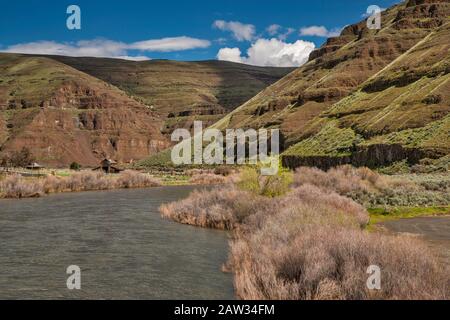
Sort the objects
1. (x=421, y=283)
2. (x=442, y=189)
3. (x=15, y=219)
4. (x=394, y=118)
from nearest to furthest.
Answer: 1. (x=421, y=283)
2. (x=15, y=219)
3. (x=442, y=189)
4. (x=394, y=118)

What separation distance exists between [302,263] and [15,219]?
28.2 meters

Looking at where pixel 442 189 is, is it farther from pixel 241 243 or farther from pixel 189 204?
pixel 241 243

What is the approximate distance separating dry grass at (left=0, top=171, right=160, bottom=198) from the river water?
22.6 meters

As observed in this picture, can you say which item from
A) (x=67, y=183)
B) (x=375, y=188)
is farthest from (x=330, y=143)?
(x=375, y=188)

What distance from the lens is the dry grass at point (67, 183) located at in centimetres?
6059

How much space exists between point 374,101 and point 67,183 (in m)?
59.2

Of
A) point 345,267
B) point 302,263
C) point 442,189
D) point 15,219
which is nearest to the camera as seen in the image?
point 345,267

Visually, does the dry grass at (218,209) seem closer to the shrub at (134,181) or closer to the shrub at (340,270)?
the shrub at (340,270)

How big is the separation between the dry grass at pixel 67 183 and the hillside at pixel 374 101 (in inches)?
Result: 1186

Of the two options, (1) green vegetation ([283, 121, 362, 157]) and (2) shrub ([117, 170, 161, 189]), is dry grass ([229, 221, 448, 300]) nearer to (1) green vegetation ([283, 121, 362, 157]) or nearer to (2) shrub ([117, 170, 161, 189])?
(1) green vegetation ([283, 121, 362, 157])

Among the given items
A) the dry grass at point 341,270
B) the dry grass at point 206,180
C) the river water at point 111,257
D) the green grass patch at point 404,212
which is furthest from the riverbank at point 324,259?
the dry grass at point 206,180

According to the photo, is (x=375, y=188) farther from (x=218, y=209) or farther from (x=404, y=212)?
(x=218, y=209)

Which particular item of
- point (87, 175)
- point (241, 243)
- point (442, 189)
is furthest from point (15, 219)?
point (87, 175)
